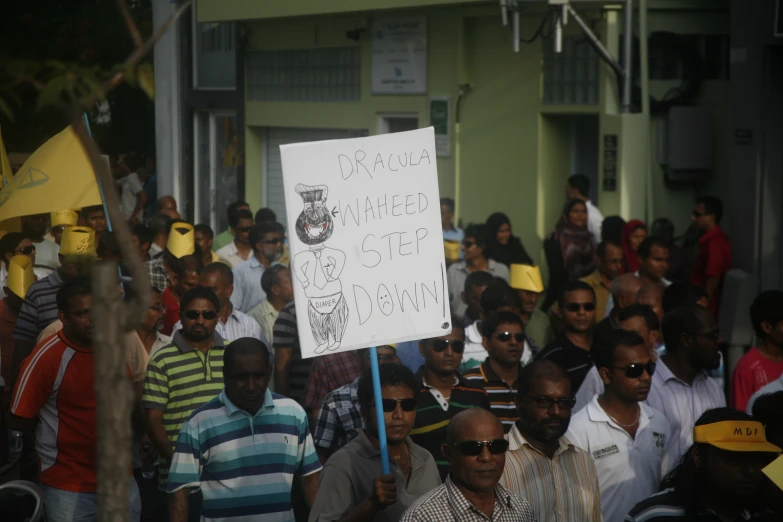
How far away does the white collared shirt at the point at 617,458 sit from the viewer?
18.1 feet

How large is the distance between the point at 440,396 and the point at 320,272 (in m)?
1.46

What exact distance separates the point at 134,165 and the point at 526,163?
849cm

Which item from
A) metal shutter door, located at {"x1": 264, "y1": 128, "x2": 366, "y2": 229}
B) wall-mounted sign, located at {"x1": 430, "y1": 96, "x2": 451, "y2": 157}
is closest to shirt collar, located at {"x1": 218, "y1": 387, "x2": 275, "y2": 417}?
wall-mounted sign, located at {"x1": 430, "y1": 96, "x2": 451, "y2": 157}

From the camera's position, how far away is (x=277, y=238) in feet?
34.9

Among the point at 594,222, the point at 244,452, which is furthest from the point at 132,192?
the point at 244,452

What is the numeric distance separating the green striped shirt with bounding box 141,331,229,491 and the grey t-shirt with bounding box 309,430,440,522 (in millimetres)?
1559

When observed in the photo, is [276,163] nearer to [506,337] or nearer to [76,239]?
[76,239]

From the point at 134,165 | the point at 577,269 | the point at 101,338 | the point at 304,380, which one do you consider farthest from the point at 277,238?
the point at 134,165

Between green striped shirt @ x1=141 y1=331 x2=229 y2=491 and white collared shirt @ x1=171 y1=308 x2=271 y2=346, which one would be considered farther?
white collared shirt @ x1=171 y1=308 x2=271 y2=346

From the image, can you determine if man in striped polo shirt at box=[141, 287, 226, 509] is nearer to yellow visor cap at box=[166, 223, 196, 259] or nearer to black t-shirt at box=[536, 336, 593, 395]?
black t-shirt at box=[536, 336, 593, 395]

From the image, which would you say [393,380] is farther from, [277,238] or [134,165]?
[134,165]

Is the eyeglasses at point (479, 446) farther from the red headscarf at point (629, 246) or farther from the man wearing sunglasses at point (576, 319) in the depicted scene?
the red headscarf at point (629, 246)

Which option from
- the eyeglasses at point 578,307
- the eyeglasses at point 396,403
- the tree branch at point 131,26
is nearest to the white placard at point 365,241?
the eyeglasses at point 396,403

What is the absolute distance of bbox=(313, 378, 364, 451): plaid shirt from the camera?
640 centimetres
